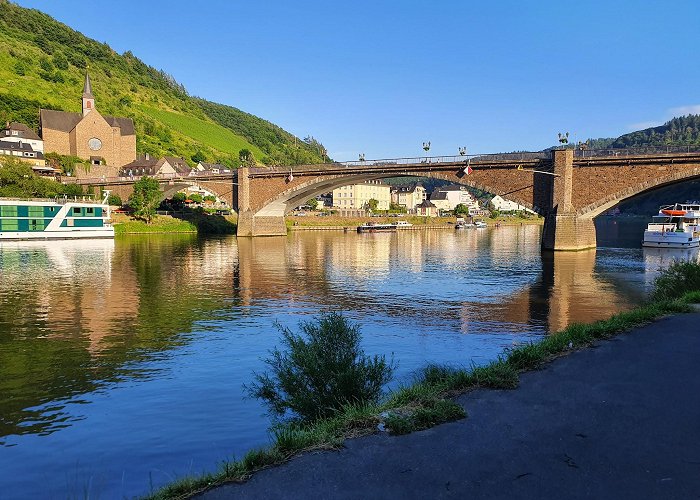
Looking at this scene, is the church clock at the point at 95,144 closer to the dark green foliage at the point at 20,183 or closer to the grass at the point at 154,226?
the dark green foliage at the point at 20,183

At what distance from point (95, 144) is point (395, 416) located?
450 ft

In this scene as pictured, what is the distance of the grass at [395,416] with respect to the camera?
636cm

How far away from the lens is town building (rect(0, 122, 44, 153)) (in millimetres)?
109938

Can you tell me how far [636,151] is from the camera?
174 feet

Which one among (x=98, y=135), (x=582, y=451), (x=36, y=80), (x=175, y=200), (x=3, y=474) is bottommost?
(x=3, y=474)

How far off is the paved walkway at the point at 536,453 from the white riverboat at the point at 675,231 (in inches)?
2486

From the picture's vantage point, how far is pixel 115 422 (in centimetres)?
1162

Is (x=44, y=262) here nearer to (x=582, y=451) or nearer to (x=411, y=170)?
(x=411, y=170)

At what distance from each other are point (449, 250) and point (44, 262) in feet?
138

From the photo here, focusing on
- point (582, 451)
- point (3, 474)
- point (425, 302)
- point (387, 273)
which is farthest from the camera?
point (387, 273)

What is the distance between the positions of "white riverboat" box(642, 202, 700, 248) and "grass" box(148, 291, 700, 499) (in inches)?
2411

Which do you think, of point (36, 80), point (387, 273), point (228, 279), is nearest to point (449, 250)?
point (387, 273)

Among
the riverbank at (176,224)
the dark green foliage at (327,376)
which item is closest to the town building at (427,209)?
the riverbank at (176,224)

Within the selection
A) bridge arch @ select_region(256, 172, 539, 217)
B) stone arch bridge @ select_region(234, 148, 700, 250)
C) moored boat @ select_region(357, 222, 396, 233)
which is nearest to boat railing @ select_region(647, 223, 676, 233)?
stone arch bridge @ select_region(234, 148, 700, 250)
